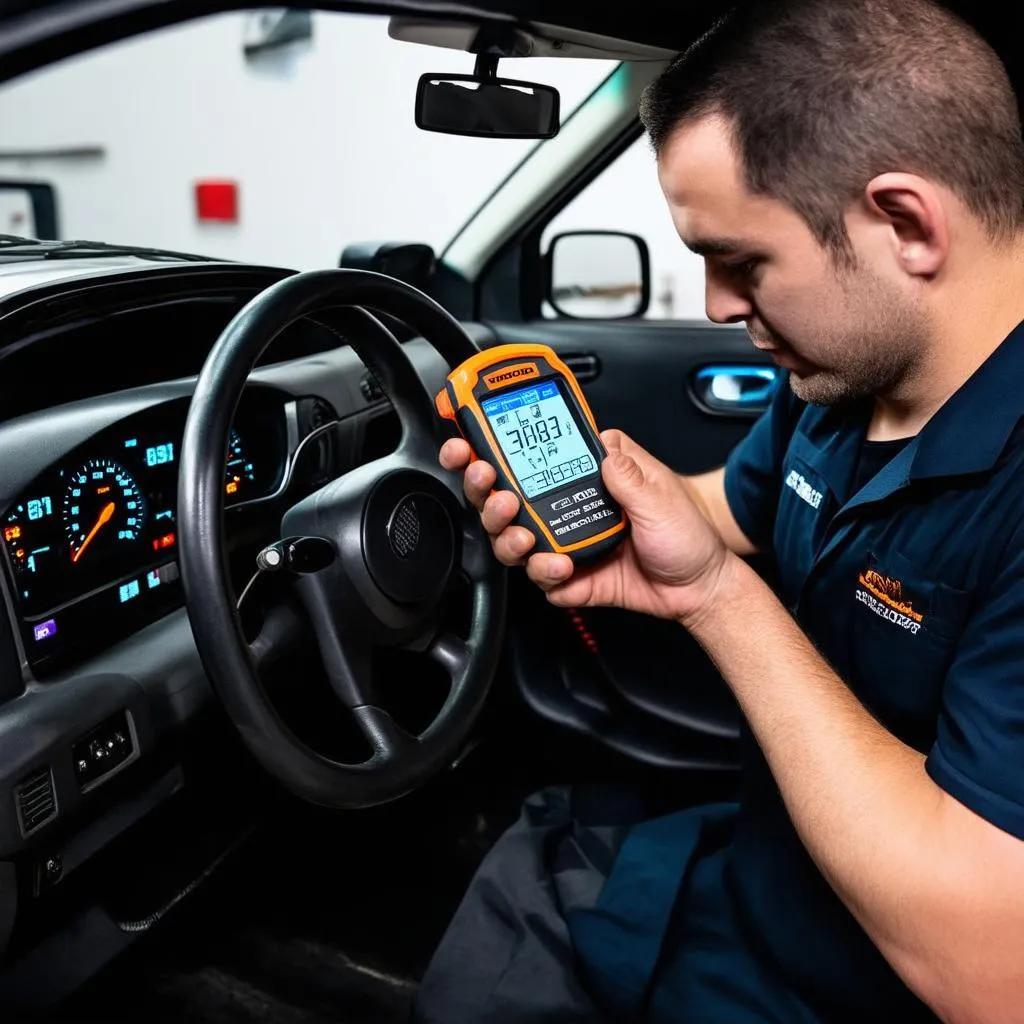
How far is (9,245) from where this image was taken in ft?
4.65

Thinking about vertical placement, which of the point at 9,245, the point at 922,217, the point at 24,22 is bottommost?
the point at 9,245

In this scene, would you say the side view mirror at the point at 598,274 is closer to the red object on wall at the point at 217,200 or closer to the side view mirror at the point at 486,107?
the side view mirror at the point at 486,107

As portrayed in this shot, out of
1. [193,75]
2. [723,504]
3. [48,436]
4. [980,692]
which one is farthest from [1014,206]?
[193,75]

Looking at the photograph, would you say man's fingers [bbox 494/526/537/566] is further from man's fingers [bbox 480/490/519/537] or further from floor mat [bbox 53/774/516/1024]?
floor mat [bbox 53/774/516/1024]

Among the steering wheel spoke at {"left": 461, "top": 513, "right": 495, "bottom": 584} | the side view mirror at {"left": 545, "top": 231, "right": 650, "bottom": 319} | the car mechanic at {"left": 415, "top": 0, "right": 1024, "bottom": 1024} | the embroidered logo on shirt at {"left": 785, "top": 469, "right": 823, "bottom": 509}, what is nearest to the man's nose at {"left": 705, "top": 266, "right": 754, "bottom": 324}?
the car mechanic at {"left": 415, "top": 0, "right": 1024, "bottom": 1024}

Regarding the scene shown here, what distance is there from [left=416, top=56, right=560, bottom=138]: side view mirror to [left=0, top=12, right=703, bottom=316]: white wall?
1.79m

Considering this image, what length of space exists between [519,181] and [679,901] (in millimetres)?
1171

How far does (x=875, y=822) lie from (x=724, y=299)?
44 centimetres

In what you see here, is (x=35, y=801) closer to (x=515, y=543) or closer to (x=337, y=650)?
(x=337, y=650)

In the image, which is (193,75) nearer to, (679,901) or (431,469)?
(431,469)

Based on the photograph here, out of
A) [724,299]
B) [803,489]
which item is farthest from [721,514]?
[724,299]

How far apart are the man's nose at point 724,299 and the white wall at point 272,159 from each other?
6.00 ft

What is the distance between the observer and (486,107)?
0.93 meters

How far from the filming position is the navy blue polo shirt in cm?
78
